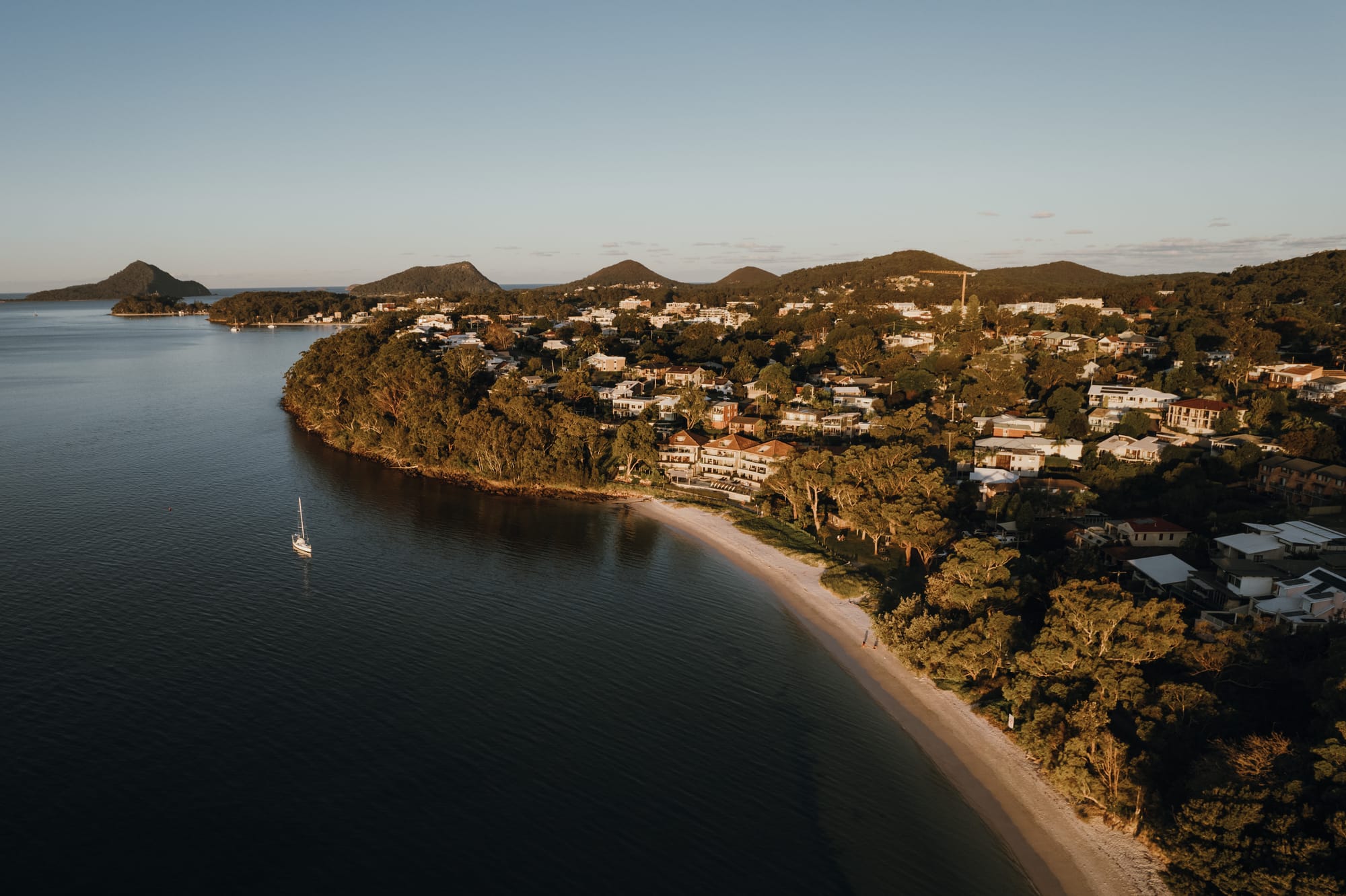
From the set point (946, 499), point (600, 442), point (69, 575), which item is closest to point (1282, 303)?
point (946, 499)

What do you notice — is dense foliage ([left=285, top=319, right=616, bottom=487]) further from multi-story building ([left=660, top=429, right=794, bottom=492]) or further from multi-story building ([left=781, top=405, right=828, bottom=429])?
multi-story building ([left=781, top=405, right=828, bottom=429])

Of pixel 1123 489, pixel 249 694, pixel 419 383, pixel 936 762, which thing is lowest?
pixel 936 762

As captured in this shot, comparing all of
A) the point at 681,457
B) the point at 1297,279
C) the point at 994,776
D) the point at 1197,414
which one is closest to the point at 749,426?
the point at 681,457

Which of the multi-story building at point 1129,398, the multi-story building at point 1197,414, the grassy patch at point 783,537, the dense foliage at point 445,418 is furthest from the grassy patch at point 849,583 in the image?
the multi-story building at point 1129,398

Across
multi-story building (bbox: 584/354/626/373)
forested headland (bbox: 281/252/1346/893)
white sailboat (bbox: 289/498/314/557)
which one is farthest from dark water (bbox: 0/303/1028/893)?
multi-story building (bbox: 584/354/626/373)

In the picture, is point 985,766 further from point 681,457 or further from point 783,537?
point 681,457

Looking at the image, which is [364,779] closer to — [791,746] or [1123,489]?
[791,746]

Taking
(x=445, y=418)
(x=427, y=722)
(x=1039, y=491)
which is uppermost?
(x=445, y=418)

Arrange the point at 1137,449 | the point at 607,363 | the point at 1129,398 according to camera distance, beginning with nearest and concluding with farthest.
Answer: the point at 1137,449 → the point at 1129,398 → the point at 607,363
